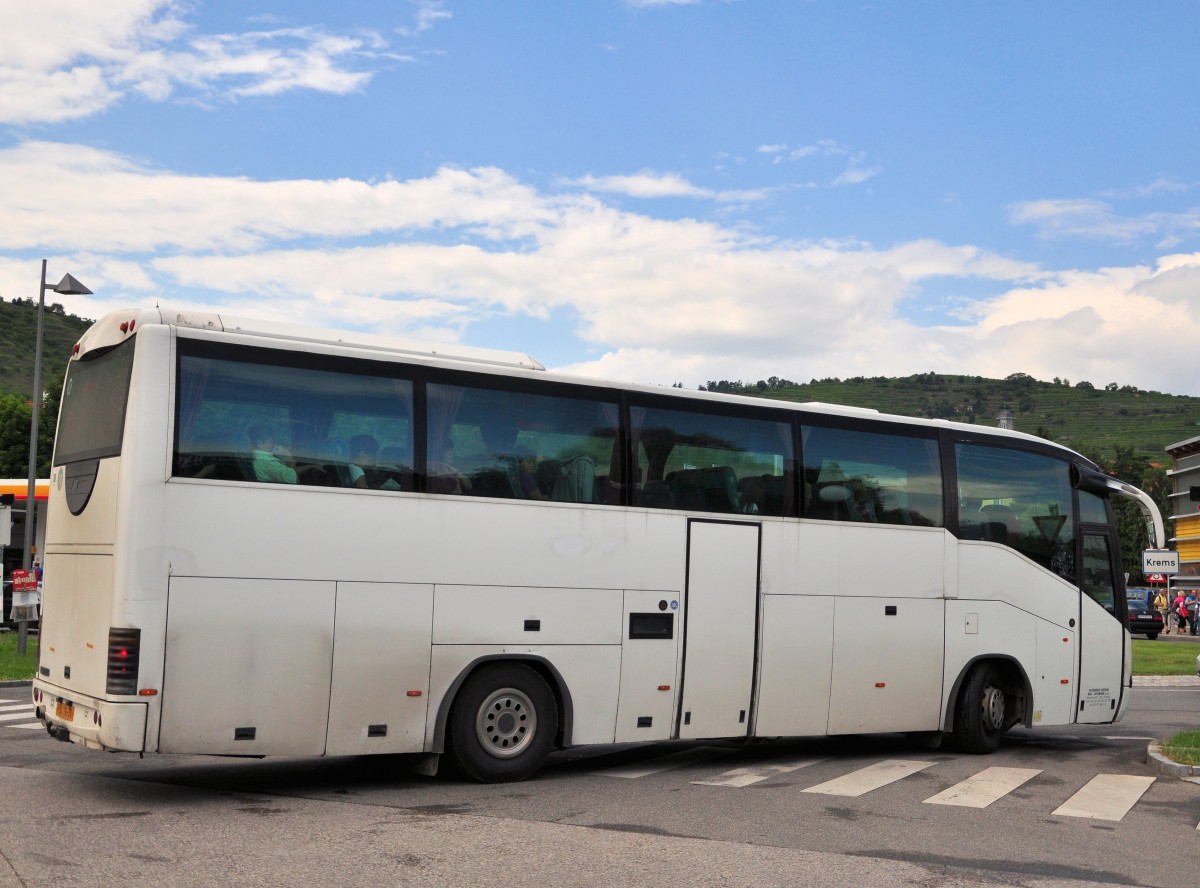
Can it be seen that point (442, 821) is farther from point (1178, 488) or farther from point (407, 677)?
point (1178, 488)

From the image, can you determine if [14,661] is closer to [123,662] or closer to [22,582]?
[22,582]

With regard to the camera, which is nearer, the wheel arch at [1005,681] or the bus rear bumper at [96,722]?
the bus rear bumper at [96,722]

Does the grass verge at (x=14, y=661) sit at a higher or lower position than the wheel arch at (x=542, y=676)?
lower

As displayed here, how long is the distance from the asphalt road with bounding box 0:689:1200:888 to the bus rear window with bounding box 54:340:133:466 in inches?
102

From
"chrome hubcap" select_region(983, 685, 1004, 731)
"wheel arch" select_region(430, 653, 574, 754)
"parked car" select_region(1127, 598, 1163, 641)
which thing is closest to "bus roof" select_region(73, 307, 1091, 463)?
"wheel arch" select_region(430, 653, 574, 754)

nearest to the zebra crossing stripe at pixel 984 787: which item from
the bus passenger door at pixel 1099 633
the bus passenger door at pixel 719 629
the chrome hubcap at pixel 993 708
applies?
the chrome hubcap at pixel 993 708

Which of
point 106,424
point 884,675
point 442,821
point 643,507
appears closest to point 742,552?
point 643,507

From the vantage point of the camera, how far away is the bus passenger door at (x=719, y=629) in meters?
12.4

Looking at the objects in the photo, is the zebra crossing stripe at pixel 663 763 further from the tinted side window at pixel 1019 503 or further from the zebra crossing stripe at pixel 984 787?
the tinted side window at pixel 1019 503

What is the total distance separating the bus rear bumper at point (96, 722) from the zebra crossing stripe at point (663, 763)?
4.33m

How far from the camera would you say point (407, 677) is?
1071 cm

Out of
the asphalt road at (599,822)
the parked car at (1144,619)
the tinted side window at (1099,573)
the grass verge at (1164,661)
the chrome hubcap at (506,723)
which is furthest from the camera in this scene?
the parked car at (1144,619)

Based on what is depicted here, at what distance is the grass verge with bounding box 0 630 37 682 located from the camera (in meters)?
20.4

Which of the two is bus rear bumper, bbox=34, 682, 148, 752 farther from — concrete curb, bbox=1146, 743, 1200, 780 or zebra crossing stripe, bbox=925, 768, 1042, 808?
concrete curb, bbox=1146, 743, 1200, 780
